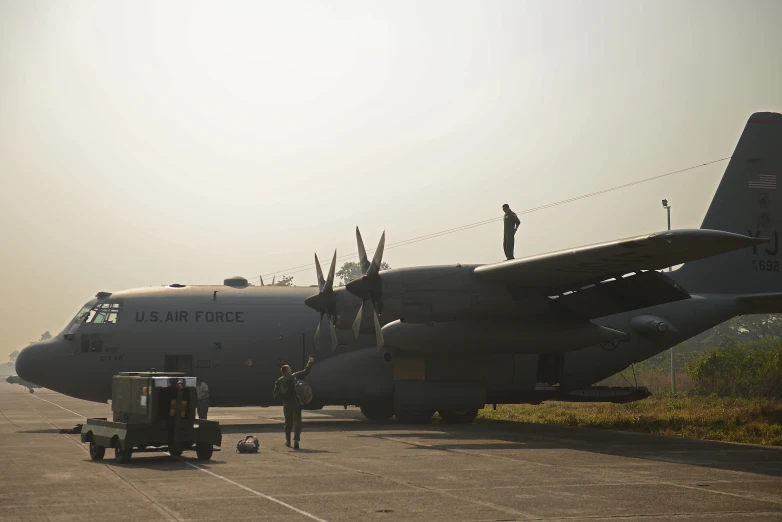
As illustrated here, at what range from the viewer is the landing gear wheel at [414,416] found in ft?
89.8

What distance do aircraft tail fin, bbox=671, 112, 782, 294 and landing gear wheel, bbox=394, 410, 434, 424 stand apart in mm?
9638

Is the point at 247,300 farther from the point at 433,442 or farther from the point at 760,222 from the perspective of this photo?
the point at 760,222

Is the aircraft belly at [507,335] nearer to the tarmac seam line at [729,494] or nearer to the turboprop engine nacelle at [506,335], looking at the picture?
the turboprop engine nacelle at [506,335]

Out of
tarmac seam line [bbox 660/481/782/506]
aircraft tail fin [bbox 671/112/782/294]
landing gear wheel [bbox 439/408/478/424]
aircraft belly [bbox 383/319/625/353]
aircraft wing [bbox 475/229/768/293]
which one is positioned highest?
aircraft tail fin [bbox 671/112/782/294]

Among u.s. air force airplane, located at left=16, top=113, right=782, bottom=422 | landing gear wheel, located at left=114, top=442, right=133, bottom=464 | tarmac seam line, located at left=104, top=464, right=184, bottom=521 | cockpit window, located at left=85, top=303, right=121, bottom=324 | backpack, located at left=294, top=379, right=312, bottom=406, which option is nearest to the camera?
tarmac seam line, located at left=104, top=464, right=184, bottom=521

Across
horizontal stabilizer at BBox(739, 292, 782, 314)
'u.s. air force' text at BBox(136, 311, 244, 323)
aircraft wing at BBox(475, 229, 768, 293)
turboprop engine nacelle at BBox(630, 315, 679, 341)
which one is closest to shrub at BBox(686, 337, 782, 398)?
horizontal stabilizer at BBox(739, 292, 782, 314)

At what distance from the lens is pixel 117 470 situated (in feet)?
52.1

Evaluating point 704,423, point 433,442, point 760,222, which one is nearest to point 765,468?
point 433,442

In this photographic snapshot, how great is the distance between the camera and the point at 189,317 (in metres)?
27.8

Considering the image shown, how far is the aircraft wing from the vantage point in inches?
727

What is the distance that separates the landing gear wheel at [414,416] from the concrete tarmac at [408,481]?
15.0 feet

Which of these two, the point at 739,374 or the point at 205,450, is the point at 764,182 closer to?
the point at 205,450

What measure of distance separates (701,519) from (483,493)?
338 centimetres

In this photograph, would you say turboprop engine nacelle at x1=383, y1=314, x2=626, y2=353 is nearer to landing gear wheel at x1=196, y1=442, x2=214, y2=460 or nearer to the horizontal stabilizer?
the horizontal stabilizer
